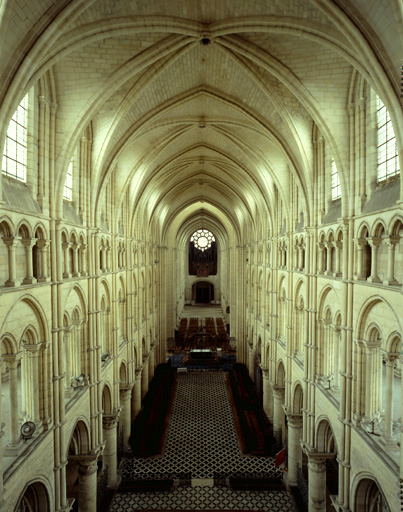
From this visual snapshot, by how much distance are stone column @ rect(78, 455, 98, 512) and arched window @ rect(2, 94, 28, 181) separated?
1160 cm

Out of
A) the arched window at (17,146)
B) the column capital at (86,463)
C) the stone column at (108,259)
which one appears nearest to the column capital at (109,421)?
the column capital at (86,463)

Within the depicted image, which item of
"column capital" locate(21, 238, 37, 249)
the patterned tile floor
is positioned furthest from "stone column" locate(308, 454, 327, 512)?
"column capital" locate(21, 238, 37, 249)

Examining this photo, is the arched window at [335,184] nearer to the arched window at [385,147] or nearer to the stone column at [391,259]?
the arched window at [385,147]

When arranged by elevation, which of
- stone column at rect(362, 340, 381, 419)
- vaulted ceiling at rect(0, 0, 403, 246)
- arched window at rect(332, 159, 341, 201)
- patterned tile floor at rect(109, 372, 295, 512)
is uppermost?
vaulted ceiling at rect(0, 0, 403, 246)

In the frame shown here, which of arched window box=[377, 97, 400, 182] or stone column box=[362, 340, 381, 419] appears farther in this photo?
stone column box=[362, 340, 381, 419]

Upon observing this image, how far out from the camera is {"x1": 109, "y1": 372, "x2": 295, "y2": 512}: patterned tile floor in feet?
59.0

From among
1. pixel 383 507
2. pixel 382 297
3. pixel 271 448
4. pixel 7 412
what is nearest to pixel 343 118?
pixel 382 297

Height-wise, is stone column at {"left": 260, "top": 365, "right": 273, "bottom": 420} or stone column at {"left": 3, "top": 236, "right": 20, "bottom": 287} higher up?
stone column at {"left": 3, "top": 236, "right": 20, "bottom": 287}

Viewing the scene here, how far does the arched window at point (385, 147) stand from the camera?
36.4 feet

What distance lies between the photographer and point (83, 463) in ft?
50.7

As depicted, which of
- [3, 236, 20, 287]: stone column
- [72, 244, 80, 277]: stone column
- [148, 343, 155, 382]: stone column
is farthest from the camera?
[148, 343, 155, 382]: stone column

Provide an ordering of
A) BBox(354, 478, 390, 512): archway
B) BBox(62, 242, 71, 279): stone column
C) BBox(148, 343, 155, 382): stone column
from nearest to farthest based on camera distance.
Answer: BBox(354, 478, 390, 512): archway < BBox(62, 242, 71, 279): stone column < BBox(148, 343, 155, 382): stone column

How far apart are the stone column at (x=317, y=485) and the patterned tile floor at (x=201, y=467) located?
2336mm

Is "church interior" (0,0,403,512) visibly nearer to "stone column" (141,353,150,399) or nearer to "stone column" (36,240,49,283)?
"stone column" (36,240,49,283)
